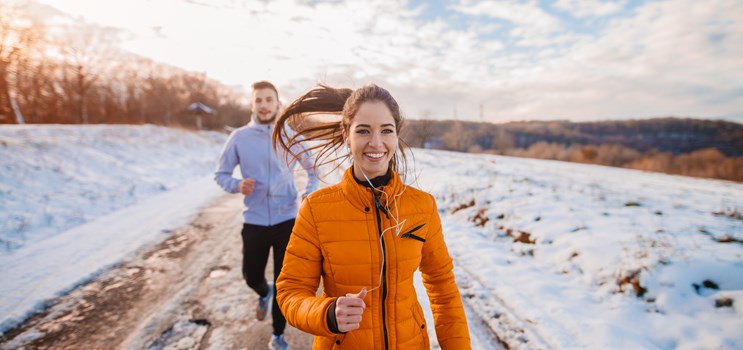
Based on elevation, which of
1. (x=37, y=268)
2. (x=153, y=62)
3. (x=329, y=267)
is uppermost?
(x=153, y=62)

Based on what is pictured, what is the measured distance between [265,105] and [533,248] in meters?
4.66

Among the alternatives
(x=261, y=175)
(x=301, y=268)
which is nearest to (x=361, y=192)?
(x=301, y=268)

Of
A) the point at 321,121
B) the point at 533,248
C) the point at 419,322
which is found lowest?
the point at 533,248

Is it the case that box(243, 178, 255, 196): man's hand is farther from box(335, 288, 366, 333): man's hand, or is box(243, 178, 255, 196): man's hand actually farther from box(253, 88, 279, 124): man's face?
box(335, 288, 366, 333): man's hand

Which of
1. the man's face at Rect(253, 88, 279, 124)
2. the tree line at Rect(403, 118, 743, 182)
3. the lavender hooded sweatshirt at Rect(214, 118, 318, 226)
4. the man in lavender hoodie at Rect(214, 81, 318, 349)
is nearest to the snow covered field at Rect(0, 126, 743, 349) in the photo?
the man in lavender hoodie at Rect(214, 81, 318, 349)

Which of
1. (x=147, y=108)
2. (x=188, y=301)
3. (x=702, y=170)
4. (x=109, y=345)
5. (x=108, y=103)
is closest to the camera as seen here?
(x=109, y=345)

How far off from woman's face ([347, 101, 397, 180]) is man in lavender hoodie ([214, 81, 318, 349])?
1.34 m

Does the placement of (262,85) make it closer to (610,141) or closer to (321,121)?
(321,121)

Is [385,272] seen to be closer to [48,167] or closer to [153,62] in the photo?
[48,167]

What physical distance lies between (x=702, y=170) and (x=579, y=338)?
4073cm

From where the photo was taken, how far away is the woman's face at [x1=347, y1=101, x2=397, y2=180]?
1.41 m

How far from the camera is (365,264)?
1370 mm

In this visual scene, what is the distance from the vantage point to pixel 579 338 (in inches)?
114

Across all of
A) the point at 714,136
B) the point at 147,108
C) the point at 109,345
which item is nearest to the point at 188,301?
the point at 109,345
